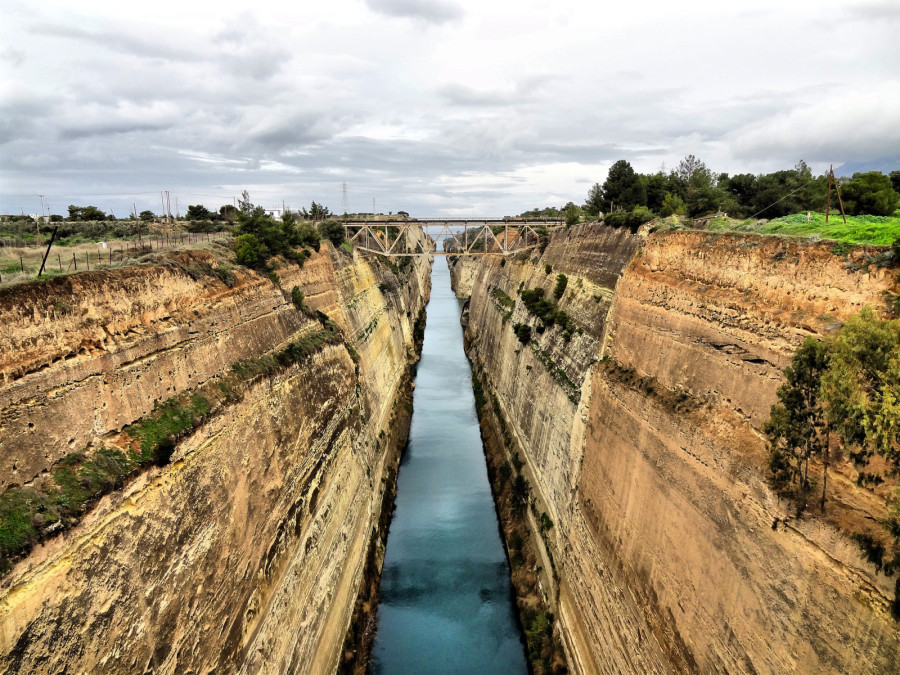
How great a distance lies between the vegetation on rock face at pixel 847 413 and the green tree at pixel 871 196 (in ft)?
39.2

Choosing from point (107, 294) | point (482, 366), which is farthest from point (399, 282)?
point (107, 294)

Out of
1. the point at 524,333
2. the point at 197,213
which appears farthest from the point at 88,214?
the point at 524,333

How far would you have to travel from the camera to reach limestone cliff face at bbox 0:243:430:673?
658 centimetres

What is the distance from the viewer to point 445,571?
17.6 metres

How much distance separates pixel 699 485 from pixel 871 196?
40.1 feet

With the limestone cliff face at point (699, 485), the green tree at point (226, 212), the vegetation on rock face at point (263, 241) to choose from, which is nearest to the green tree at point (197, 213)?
the green tree at point (226, 212)

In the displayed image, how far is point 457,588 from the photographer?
16828mm

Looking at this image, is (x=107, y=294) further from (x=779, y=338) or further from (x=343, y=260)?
(x=343, y=260)

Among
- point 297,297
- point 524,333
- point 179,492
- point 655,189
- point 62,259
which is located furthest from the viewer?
point 655,189

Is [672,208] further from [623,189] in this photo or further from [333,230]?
[333,230]

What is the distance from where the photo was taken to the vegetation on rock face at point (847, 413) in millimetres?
5723

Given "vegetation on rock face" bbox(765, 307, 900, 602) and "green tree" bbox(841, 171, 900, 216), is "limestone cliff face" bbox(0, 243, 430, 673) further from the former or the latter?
"green tree" bbox(841, 171, 900, 216)

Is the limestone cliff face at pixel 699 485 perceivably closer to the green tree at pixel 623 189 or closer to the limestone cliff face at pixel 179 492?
the limestone cliff face at pixel 179 492

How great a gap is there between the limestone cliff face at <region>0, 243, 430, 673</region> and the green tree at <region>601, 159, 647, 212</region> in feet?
68.3
